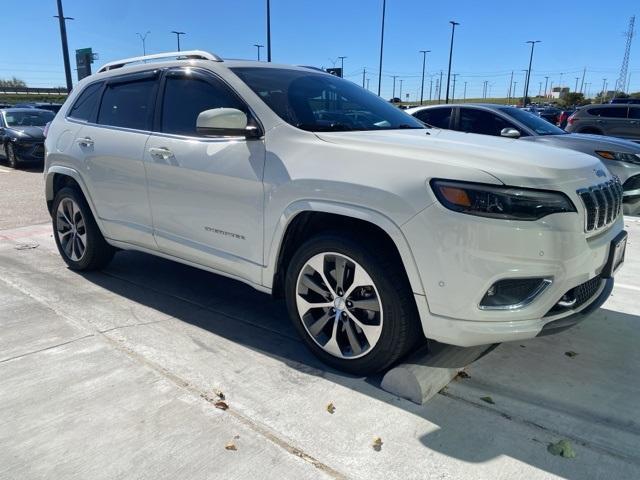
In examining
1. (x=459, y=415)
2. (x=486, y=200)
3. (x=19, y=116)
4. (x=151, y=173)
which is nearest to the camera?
(x=486, y=200)

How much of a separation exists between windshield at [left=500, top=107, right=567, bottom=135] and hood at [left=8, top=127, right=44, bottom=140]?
37.7ft

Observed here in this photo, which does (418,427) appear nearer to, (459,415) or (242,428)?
(459,415)

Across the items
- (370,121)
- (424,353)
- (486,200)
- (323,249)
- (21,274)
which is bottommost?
(21,274)

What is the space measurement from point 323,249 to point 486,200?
95cm

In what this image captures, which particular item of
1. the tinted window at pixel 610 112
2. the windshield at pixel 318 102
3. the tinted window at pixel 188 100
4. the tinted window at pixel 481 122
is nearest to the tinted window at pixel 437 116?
the tinted window at pixel 481 122

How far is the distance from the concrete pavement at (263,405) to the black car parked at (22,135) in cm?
1105

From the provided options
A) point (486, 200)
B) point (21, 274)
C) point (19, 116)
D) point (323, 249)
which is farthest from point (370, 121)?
point (19, 116)

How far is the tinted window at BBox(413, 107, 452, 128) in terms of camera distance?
8.84 meters

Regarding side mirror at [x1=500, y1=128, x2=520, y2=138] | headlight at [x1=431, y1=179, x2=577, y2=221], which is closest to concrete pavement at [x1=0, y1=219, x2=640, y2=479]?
headlight at [x1=431, y1=179, x2=577, y2=221]

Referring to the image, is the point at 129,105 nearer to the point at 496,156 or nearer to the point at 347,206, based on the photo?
the point at 347,206

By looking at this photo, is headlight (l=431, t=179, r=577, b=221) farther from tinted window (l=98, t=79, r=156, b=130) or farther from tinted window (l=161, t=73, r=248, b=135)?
tinted window (l=98, t=79, r=156, b=130)

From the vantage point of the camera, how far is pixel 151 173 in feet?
13.0

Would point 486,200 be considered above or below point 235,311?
above

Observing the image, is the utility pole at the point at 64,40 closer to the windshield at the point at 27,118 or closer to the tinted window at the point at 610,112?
the windshield at the point at 27,118
